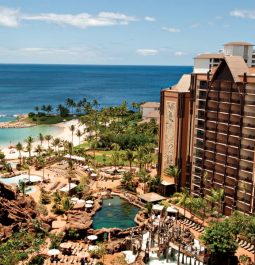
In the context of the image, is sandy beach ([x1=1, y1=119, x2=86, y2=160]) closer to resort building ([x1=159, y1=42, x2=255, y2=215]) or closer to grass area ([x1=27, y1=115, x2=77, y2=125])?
grass area ([x1=27, y1=115, x2=77, y2=125])

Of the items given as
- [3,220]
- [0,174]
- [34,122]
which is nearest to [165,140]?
[3,220]

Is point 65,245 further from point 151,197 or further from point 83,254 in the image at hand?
point 151,197

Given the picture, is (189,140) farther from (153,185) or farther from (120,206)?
(120,206)

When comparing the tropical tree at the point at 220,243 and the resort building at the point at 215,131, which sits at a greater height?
the resort building at the point at 215,131

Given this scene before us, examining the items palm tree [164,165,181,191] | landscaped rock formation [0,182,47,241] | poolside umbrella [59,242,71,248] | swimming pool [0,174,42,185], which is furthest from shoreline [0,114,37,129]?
poolside umbrella [59,242,71,248]

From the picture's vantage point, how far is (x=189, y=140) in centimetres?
7062

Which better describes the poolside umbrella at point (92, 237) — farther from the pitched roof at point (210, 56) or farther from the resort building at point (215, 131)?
the pitched roof at point (210, 56)

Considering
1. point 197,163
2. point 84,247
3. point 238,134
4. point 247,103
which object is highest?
point 247,103

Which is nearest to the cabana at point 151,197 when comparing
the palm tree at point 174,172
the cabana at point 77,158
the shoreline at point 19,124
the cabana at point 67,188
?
the palm tree at point 174,172

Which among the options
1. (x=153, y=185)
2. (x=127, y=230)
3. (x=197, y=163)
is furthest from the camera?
(x=153, y=185)

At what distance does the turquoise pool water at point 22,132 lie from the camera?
442ft

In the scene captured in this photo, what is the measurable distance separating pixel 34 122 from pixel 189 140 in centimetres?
10665

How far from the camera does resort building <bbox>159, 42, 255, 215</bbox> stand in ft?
196

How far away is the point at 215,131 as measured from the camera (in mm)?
65375
